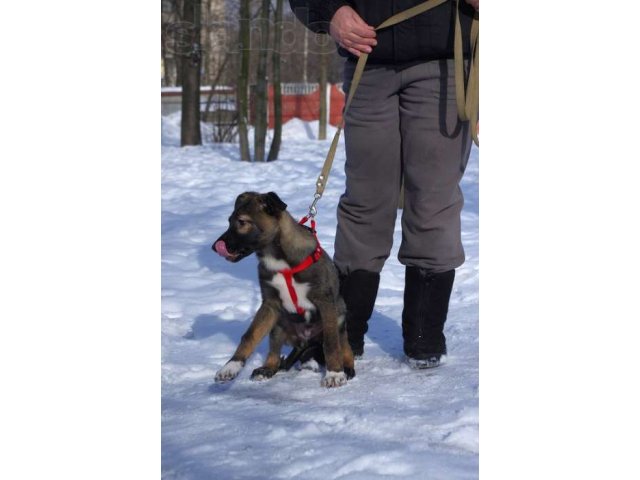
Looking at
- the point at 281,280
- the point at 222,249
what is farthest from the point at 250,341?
the point at 222,249

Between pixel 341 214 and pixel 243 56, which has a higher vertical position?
pixel 243 56

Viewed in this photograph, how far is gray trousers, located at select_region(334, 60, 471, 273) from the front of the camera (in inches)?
125

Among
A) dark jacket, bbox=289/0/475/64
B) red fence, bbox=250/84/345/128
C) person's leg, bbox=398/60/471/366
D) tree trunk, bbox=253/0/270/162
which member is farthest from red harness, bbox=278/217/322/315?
red fence, bbox=250/84/345/128

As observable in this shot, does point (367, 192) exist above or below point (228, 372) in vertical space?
above

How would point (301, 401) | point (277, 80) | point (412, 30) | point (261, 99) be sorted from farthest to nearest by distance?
point (277, 80)
point (261, 99)
point (412, 30)
point (301, 401)

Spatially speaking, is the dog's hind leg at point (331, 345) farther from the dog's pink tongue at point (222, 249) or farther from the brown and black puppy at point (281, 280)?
the dog's pink tongue at point (222, 249)

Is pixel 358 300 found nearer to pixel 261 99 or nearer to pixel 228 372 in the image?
pixel 228 372

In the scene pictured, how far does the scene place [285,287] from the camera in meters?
3.28

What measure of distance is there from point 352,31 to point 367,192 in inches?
23.2
